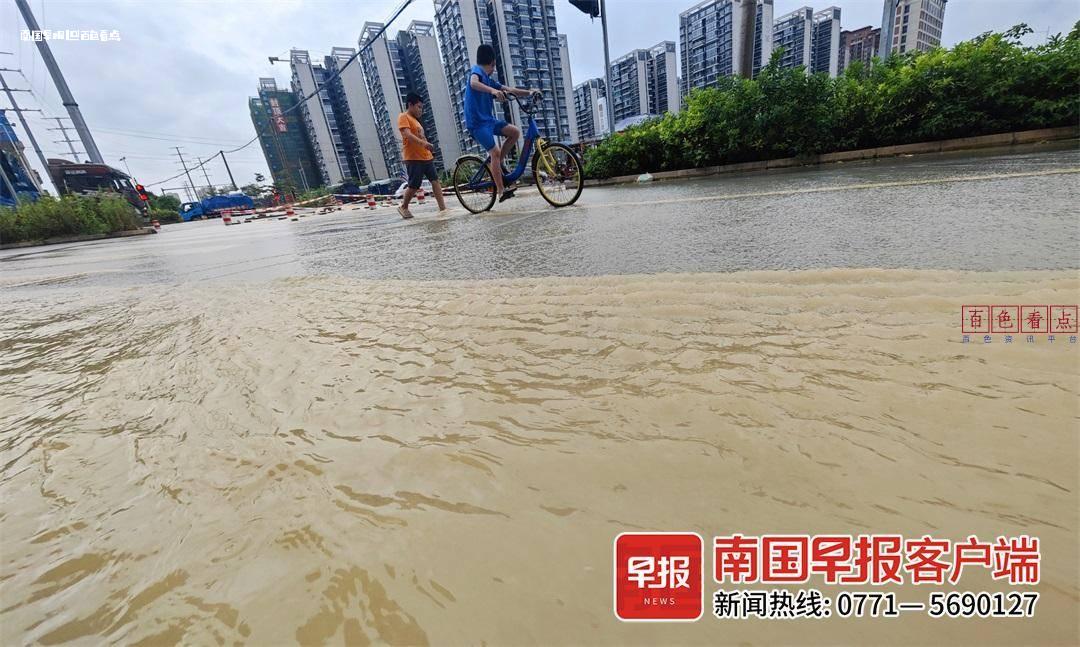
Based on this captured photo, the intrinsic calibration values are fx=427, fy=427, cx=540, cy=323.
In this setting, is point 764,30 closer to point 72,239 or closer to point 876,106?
point 876,106

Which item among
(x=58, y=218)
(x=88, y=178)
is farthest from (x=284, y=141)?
(x=58, y=218)

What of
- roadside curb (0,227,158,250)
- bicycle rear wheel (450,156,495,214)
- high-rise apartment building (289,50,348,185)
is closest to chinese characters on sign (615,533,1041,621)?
bicycle rear wheel (450,156,495,214)

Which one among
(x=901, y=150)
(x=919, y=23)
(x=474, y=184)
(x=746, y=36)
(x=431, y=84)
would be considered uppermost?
(x=431, y=84)

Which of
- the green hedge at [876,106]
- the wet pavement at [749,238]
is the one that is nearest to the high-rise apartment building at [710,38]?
the green hedge at [876,106]

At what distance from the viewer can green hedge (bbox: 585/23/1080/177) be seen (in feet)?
18.5

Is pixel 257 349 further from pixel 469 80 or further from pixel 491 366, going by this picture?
pixel 469 80

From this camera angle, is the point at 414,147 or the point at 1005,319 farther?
the point at 414,147

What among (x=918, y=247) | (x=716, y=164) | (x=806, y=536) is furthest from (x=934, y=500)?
(x=716, y=164)

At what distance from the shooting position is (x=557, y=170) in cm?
486

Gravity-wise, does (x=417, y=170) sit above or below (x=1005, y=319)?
above

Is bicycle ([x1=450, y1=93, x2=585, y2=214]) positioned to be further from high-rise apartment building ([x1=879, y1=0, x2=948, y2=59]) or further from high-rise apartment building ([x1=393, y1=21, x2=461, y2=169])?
high-rise apartment building ([x1=393, y1=21, x2=461, y2=169])

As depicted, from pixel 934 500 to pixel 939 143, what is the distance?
8214 mm

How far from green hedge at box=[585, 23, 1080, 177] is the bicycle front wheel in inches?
174

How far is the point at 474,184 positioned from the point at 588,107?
6565 centimetres
